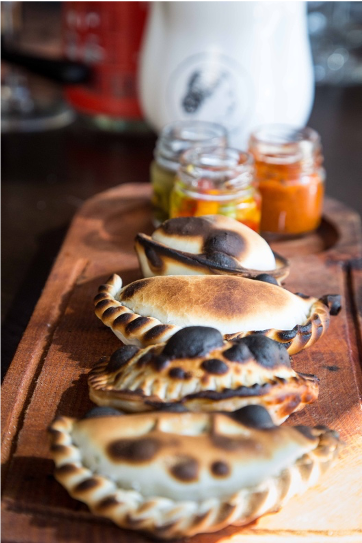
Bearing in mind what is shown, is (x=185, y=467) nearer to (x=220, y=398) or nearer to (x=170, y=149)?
(x=220, y=398)

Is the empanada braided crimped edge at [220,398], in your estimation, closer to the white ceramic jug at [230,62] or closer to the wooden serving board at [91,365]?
the wooden serving board at [91,365]

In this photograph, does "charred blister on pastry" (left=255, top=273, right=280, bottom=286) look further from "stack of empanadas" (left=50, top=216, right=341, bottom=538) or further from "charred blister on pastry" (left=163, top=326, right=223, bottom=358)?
"charred blister on pastry" (left=163, top=326, right=223, bottom=358)

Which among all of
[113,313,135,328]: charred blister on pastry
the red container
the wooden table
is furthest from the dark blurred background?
[113,313,135,328]: charred blister on pastry

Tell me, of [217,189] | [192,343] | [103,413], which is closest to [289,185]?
[217,189]

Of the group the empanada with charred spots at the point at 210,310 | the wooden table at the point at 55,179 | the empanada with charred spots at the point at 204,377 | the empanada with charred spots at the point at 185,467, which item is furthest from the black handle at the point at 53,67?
the empanada with charred spots at the point at 185,467

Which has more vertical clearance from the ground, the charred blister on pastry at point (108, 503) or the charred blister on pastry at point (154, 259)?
the charred blister on pastry at point (154, 259)

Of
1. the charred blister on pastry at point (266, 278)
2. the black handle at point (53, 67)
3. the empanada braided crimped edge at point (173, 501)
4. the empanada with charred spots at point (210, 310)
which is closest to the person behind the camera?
the empanada braided crimped edge at point (173, 501)
